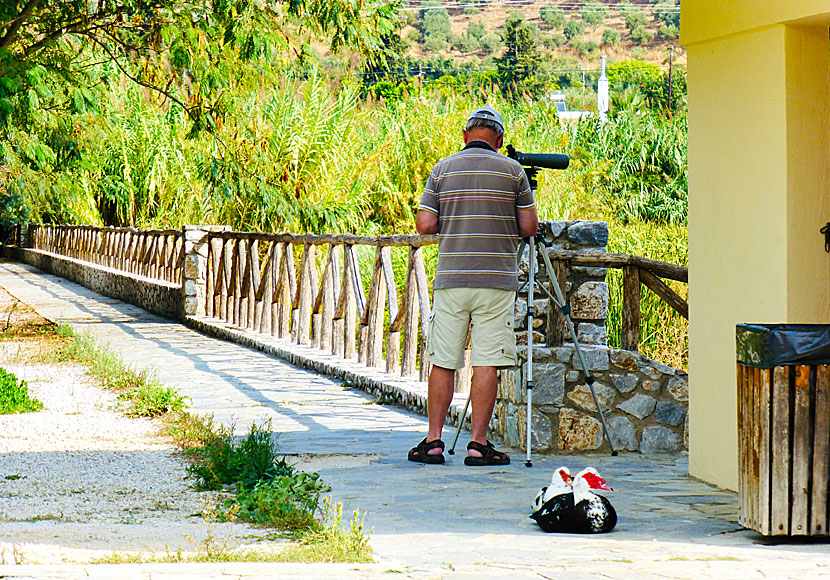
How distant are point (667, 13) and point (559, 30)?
1598cm

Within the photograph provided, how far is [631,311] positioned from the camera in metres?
6.92

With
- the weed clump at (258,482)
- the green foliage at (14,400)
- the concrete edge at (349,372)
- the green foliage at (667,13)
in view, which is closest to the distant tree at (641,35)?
the green foliage at (667,13)

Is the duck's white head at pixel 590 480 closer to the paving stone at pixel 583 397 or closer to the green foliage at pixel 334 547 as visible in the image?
the green foliage at pixel 334 547

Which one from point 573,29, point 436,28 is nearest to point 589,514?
point 573,29

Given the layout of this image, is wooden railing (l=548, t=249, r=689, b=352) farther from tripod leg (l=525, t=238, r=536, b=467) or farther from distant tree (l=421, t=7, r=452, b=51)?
distant tree (l=421, t=7, r=452, b=51)

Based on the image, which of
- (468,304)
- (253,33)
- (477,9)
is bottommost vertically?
(468,304)

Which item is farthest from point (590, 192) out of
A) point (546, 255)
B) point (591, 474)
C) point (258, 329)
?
point (591, 474)

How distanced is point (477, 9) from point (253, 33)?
174280 mm

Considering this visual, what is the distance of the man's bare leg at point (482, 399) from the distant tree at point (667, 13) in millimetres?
162698

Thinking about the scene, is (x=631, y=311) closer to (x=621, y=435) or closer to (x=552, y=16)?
(x=621, y=435)

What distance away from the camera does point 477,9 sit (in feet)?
598

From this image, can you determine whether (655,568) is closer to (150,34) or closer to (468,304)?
(468,304)

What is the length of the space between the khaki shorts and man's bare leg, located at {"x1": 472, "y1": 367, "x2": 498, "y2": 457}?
57 mm

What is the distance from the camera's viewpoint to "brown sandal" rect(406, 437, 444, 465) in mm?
6148
